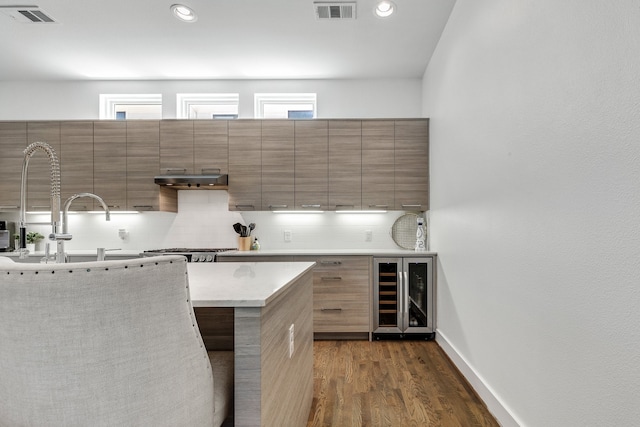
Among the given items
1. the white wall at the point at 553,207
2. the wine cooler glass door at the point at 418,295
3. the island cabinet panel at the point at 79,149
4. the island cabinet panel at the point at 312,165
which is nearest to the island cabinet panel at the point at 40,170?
the island cabinet panel at the point at 79,149

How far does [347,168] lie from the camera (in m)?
3.86

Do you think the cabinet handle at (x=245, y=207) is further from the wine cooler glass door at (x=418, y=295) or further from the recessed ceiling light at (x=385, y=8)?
the recessed ceiling light at (x=385, y=8)

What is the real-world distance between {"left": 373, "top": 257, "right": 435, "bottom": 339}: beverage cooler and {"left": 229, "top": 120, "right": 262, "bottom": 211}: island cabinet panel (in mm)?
1580

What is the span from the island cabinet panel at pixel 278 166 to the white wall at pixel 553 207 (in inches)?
75.7

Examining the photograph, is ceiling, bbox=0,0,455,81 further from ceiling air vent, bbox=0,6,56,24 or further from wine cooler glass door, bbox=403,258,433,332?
wine cooler glass door, bbox=403,258,433,332

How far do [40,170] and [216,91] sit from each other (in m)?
2.20

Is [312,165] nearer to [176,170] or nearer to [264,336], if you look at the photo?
[176,170]

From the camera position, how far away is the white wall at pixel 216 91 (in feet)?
13.8

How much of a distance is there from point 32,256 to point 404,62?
4649 mm

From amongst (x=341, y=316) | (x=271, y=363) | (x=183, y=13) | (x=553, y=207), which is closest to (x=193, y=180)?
(x=183, y=13)

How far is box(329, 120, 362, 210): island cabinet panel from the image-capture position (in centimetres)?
386

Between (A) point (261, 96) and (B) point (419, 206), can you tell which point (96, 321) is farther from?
(A) point (261, 96)

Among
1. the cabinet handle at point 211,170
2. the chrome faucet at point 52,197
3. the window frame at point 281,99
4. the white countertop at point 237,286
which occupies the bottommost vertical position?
the white countertop at point 237,286

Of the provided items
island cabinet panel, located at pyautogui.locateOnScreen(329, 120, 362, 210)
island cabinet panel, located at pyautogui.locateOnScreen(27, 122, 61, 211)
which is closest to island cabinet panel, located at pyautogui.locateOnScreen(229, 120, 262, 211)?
island cabinet panel, located at pyautogui.locateOnScreen(329, 120, 362, 210)
